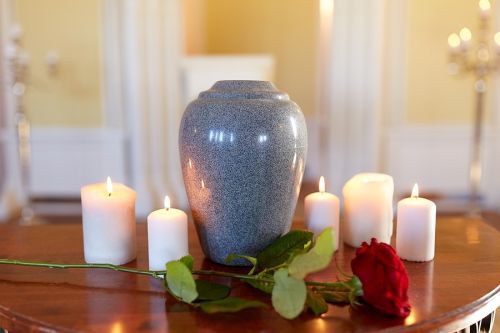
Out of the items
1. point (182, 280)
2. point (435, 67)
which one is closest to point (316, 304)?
point (182, 280)

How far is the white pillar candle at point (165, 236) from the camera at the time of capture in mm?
748

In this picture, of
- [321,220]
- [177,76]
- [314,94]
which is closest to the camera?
[321,220]

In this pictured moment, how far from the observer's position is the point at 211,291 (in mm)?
655

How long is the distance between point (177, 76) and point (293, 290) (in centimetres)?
240

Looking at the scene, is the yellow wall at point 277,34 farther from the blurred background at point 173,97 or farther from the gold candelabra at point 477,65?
the gold candelabra at point 477,65

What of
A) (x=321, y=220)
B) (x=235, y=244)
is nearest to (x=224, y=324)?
(x=235, y=244)

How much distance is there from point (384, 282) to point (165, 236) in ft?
1.10

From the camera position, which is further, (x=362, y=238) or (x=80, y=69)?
(x=80, y=69)

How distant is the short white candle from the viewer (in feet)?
2.62

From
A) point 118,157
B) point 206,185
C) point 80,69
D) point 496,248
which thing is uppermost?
point 80,69

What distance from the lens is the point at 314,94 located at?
4.03 meters

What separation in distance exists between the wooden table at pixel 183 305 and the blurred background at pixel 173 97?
6.45 feet

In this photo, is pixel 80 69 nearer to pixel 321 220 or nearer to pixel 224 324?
pixel 321 220

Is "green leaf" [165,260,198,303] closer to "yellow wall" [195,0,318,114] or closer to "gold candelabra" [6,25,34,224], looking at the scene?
"gold candelabra" [6,25,34,224]
